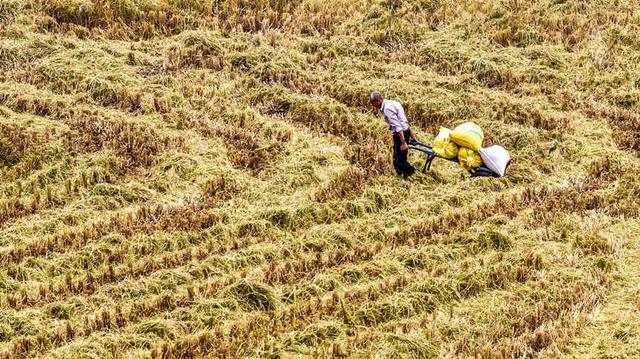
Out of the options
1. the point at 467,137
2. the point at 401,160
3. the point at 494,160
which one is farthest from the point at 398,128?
the point at 494,160

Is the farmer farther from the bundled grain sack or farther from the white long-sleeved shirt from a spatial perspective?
the bundled grain sack

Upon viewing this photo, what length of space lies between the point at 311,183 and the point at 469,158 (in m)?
2.08

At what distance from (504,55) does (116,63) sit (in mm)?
6857

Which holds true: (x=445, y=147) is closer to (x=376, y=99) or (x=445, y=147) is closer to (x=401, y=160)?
(x=401, y=160)

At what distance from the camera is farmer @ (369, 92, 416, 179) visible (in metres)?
8.81

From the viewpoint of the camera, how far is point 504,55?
12.6 metres

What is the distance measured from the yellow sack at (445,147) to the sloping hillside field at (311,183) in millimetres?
316

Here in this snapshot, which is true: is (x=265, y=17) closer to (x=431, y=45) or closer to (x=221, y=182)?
(x=431, y=45)

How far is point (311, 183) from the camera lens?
9.13 m

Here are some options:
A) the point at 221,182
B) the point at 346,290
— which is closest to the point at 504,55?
the point at 221,182

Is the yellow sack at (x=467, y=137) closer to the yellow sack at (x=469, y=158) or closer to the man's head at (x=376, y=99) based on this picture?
the yellow sack at (x=469, y=158)

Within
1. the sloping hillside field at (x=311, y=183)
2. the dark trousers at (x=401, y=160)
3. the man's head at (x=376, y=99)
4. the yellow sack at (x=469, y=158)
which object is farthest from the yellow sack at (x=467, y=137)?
the man's head at (x=376, y=99)

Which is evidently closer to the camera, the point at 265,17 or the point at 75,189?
the point at 75,189

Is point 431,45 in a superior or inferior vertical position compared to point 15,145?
superior
